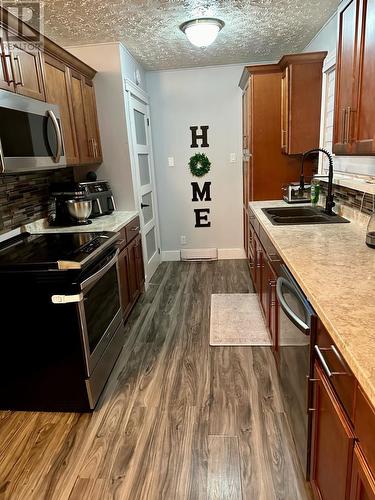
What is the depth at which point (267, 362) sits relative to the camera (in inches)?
94.4

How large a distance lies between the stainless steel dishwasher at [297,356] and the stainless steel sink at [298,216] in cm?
81

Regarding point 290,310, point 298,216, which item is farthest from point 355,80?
point 298,216

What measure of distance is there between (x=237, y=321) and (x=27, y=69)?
7.79 feet

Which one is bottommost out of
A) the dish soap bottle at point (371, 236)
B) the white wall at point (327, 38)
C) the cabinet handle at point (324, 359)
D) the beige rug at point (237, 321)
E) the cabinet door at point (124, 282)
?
the beige rug at point (237, 321)

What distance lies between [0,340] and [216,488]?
4.42 feet

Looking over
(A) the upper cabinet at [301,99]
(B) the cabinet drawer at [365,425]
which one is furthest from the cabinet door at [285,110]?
(B) the cabinet drawer at [365,425]

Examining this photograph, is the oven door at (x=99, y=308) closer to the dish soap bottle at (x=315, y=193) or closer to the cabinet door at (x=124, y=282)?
the cabinet door at (x=124, y=282)

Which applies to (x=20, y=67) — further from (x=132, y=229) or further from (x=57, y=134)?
(x=132, y=229)

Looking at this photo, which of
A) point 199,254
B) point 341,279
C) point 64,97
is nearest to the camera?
point 341,279

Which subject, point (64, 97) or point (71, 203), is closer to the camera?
point (64, 97)

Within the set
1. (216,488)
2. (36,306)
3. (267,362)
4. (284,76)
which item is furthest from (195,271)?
(216,488)

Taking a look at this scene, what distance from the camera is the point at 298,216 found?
2.83 m

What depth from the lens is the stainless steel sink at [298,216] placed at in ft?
8.10

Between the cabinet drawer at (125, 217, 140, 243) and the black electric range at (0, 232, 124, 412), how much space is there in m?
0.92
